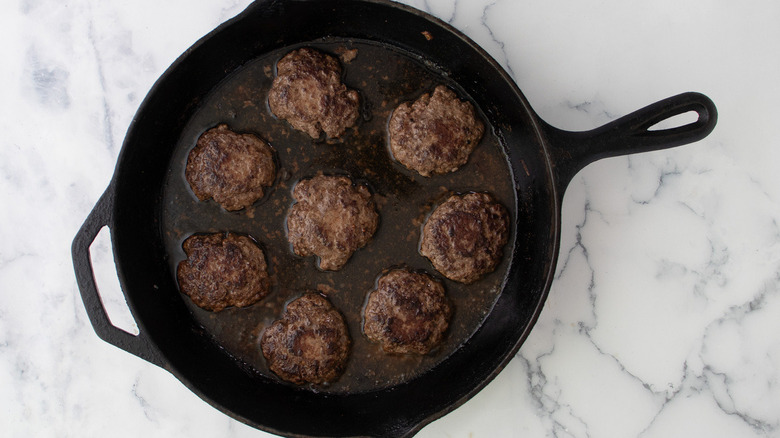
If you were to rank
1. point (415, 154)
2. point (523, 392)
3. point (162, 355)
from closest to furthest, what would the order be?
point (162, 355), point (415, 154), point (523, 392)

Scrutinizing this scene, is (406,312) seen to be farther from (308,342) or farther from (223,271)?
(223,271)

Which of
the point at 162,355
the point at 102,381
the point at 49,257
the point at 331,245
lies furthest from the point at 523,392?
the point at 49,257

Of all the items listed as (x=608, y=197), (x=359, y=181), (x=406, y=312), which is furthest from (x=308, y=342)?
(x=608, y=197)

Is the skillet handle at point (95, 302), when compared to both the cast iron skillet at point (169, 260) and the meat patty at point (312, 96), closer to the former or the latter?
the cast iron skillet at point (169, 260)

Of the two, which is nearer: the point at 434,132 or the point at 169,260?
the point at 434,132

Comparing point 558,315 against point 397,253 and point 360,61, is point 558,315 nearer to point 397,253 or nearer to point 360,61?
point 397,253
